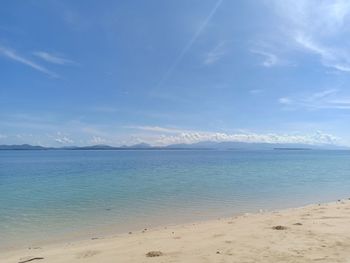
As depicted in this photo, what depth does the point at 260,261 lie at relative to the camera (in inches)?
288

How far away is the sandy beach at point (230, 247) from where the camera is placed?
25.5ft

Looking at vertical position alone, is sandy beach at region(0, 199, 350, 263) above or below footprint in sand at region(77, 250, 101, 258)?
above

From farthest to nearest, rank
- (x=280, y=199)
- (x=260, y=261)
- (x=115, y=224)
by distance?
1. (x=280, y=199)
2. (x=115, y=224)
3. (x=260, y=261)

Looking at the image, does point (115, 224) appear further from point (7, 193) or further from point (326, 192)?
point (326, 192)

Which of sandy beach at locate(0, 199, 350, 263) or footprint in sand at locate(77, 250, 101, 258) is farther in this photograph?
footprint in sand at locate(77, 250, 101, 258)

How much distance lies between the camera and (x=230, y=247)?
861 cm

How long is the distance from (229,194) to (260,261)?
17.7 m

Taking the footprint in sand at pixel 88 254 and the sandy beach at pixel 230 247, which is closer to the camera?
the sandy beach at pixel 230 247

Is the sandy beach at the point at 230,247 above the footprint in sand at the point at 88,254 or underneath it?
above

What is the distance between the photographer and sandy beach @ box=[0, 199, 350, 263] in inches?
306

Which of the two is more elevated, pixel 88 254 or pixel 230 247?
pixel 230 247

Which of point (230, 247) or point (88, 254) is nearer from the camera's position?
point (230, 247)

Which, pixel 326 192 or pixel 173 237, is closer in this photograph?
pixel 173 237

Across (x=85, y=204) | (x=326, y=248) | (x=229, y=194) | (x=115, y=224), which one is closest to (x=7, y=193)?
(x=85, y=204)
